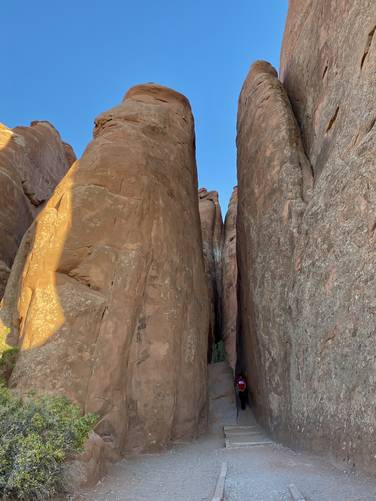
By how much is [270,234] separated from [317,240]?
3085mm

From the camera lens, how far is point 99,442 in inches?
318

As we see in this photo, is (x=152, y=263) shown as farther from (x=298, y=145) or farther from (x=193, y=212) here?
(x=298, y=145)

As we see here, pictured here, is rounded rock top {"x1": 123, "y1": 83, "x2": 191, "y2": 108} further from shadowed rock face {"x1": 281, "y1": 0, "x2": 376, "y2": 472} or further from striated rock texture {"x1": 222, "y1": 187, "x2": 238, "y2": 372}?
striated rock texture {"x1": 222, "y1": 187, "x2": 238, "y2": 372}

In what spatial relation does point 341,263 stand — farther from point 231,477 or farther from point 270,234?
point 231,477

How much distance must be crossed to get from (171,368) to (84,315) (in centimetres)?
311

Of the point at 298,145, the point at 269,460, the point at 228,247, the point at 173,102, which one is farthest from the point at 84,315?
the point at 228,247

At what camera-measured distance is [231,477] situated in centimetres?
788

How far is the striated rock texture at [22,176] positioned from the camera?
63.4ft

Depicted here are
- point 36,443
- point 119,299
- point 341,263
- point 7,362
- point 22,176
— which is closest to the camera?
point 36,443

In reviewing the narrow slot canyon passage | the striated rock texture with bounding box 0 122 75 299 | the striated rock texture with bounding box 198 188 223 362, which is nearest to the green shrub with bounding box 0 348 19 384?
the narrow slot canyon passage

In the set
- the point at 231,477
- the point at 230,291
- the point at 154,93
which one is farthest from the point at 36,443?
the point at 230,291

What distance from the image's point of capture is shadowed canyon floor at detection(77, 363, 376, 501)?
6.53 meters

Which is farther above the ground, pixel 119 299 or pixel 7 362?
pixel 119 299

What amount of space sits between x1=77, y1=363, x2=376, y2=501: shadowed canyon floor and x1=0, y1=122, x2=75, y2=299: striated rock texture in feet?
33.3
